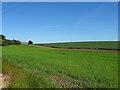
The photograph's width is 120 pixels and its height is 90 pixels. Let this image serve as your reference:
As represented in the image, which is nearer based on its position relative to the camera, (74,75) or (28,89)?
(28,89)

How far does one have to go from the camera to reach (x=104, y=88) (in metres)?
2.83

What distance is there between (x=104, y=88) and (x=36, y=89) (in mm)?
1438

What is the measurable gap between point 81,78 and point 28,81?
1.40 meters

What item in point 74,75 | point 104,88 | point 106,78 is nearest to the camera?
point 104,88

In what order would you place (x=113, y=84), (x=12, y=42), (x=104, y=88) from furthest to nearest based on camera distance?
1. (x=12, y=42)
2. (x=113, y=84)
3. (x=104, y=88)

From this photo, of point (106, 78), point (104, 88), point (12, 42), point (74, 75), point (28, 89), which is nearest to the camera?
point (28, 89)

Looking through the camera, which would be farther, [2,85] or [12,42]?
[12,42]

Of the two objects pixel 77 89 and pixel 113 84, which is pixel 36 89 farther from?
pixel 113 84

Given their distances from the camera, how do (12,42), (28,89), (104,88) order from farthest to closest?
(12,42)
(104,88)
(28,89)

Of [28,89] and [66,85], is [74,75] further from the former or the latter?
[28,89]

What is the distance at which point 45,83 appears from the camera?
9.76 ft

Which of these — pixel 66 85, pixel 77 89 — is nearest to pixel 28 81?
pixel 66 85

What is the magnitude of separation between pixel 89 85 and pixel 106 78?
30.4 inches

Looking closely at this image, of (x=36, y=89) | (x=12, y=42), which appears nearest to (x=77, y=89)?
(x=36, y=89)
